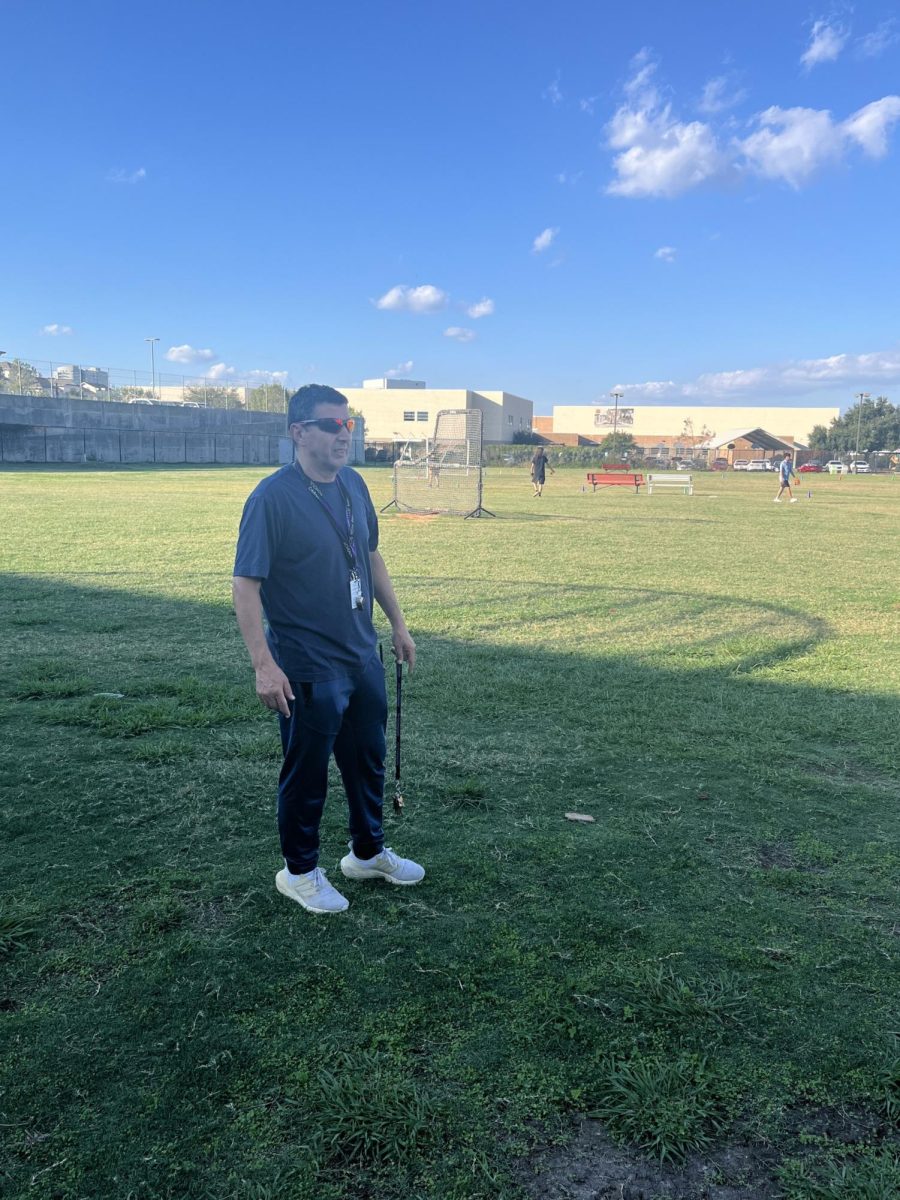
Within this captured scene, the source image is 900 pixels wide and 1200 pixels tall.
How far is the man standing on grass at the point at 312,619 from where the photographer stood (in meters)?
3.09

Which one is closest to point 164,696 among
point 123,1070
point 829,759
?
point 123,1070

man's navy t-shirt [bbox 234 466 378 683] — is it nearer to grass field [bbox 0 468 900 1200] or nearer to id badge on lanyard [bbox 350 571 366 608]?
id badge on lanyard [bbox 350 571 366 608]

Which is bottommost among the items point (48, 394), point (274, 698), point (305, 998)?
point (305, 998)

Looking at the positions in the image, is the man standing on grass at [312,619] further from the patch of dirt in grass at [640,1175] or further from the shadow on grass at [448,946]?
the patch of dirt in grass at [640,1175]

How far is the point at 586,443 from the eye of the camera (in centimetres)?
11862

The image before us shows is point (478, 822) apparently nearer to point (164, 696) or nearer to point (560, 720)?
point (560, 720)

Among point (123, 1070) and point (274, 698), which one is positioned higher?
point (274, 698)

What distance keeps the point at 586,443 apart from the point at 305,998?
11958cm

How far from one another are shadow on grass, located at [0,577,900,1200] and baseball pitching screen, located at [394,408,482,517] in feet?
49.2

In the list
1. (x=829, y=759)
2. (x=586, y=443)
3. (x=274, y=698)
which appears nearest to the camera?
(x=274, y=698)

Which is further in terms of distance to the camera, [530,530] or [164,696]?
[530,530]

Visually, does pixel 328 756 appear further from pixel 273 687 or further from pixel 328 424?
pixel 328 424

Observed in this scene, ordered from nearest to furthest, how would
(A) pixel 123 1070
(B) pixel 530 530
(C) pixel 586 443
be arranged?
(A) pixel 123 1070 → (B) pixel 530 530 → (C) pixel 586 443

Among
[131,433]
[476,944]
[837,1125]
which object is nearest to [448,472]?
[476,944]
